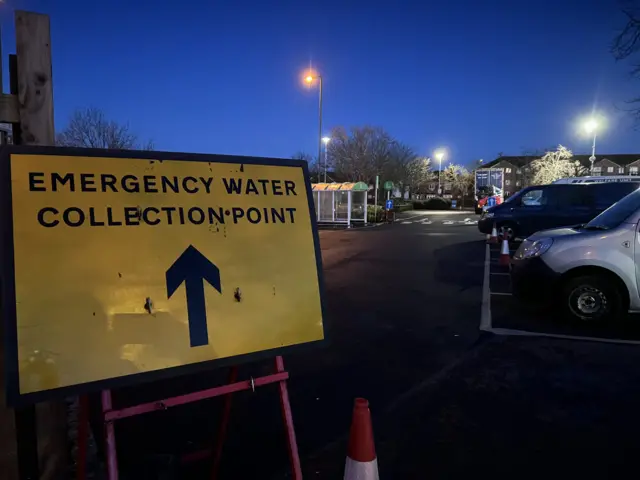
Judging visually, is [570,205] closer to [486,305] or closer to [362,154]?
[486,305]

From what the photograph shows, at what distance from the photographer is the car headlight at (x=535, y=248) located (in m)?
6.33

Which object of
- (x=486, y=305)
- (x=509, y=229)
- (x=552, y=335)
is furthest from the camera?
(x=509, y=229)

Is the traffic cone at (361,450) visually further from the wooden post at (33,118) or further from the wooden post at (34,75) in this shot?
the wooden post at (34,75)

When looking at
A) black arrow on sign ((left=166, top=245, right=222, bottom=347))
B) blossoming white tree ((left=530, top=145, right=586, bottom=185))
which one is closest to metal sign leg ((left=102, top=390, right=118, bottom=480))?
black arrow on sign ((left=166, top=245, right=222, bottom=347))

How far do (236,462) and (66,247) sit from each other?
189 centimetres

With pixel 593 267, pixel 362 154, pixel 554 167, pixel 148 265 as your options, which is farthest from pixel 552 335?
pixel 554 167

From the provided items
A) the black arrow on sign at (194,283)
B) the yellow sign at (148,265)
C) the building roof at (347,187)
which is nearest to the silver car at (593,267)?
the yellow sign at (148,265)

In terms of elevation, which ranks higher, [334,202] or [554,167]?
[554,167]

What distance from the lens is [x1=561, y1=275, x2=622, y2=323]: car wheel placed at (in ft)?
19.7

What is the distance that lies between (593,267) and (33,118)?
6.26 meters

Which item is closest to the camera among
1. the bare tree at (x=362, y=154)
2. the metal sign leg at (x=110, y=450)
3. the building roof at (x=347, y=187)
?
the metal sign leg at (x=110, y=450)

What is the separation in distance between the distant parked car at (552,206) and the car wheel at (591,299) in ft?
27.9

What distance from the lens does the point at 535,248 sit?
6.49 m

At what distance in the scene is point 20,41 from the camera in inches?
89.4
